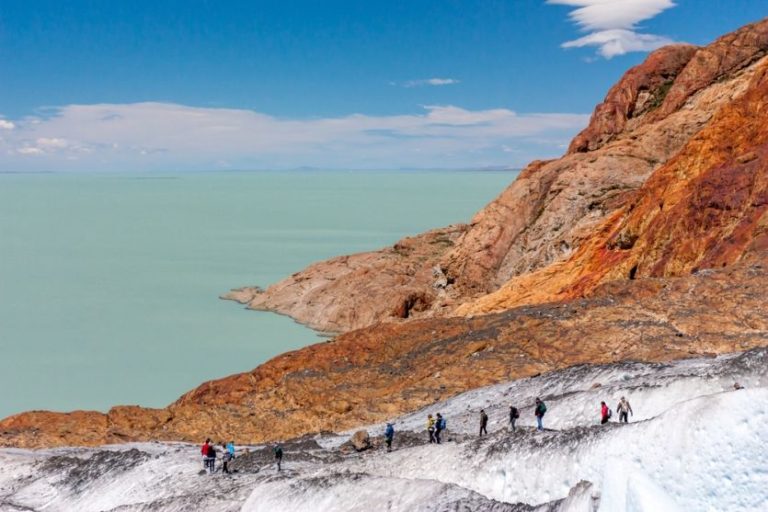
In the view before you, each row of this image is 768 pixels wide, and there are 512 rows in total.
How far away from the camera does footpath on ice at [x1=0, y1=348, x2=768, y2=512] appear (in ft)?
42.9

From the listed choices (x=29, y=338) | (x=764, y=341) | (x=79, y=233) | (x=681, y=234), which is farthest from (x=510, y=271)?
(x=79, y=233)

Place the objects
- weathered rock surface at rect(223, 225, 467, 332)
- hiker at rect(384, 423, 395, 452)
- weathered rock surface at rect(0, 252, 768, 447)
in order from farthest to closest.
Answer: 1. weathered rock surface at rect(223, 225, 467, 332)
2. weathered rock surface at rect(0, 252, 768, 447)
3. hiker at rect(384, 423, 395, 452)

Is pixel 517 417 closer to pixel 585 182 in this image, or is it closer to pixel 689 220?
pixel 689 220

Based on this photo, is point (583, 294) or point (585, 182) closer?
point (583, 294)

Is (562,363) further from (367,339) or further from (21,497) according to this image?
(21,497)

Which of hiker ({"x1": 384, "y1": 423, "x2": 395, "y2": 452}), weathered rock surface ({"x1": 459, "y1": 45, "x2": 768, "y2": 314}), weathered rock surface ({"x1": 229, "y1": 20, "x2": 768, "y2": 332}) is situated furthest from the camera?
weathered rock surface ({"x1": 229, "y1": 20, "x2": 768, "y2": 332})

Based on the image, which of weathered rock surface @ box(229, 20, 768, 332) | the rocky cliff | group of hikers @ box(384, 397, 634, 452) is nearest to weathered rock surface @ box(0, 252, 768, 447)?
the rocky cliff

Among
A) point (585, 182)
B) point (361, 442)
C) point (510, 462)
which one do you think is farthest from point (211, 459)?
point (585, 182)

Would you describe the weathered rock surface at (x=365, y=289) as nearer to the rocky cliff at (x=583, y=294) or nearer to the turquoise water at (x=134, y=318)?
the turquoise water at (x=134, y=318)

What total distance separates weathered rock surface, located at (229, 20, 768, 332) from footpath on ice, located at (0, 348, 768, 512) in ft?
87.7

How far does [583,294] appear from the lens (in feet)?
132

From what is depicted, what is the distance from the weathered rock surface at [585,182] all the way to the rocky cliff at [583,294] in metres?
0.18

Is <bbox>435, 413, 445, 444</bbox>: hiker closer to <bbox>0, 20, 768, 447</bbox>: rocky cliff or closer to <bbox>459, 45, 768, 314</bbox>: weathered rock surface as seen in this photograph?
<bbox>0, 20, 768, 447</bbox>: rocky cliff

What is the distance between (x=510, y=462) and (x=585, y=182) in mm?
41346
